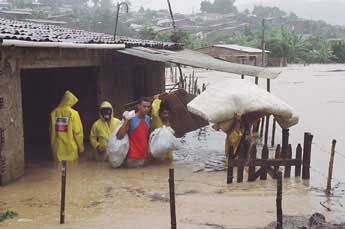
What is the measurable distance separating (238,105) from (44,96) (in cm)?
568

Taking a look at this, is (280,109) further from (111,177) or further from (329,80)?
(329,80)

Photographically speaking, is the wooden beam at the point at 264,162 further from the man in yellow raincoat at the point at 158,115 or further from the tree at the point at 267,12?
the tree at the point at 267,12

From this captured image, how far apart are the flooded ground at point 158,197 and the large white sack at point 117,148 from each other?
0.72 ft

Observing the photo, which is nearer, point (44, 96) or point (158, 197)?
point (158, 197)

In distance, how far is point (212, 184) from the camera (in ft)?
28.0

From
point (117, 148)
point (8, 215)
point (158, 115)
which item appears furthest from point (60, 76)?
point (8, 215)

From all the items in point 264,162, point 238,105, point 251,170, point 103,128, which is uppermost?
point 238,105

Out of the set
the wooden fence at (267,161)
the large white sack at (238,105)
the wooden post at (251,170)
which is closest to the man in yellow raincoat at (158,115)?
the large white sack at (238,105)

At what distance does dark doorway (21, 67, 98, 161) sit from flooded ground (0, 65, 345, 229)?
2.36 metres

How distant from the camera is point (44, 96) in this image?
1261cm

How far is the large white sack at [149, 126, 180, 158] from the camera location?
9492mm

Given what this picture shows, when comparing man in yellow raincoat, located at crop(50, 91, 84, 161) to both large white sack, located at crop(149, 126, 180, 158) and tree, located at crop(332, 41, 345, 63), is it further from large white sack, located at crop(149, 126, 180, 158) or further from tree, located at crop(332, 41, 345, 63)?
tree, located at crop(332, 41, 345, 63)

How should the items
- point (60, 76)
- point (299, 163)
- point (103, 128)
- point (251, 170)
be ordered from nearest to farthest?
point (251, 170), point (299, 163), point (103, 128), point (60, 76)

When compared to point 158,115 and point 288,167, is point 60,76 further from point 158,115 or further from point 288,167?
point 288,167
